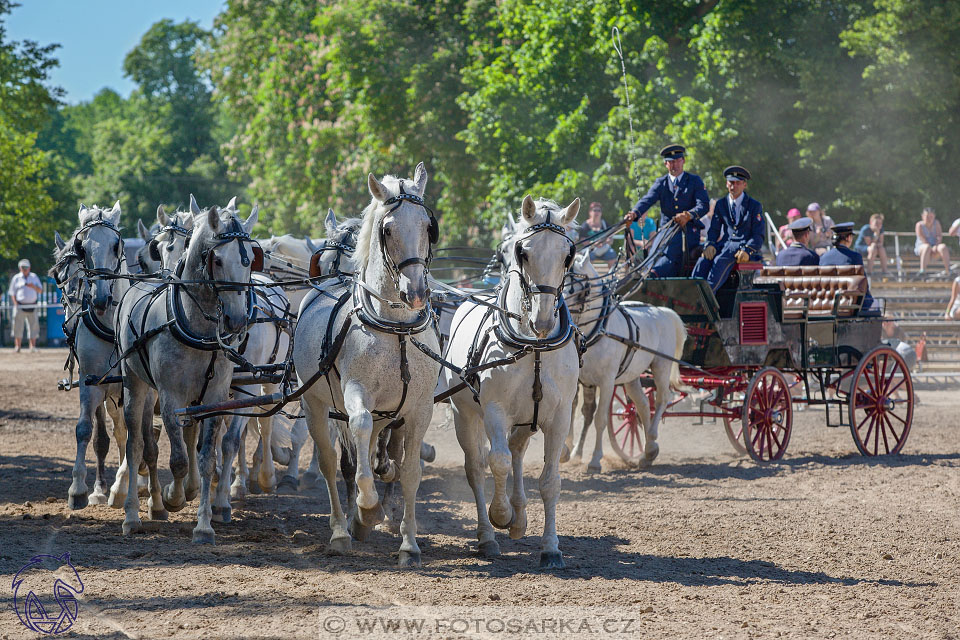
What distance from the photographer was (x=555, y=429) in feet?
22.1

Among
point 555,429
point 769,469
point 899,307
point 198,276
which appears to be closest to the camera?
point 555,429

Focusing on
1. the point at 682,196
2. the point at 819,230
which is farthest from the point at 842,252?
the point at 819,230

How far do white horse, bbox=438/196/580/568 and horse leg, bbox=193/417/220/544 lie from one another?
1.80 m

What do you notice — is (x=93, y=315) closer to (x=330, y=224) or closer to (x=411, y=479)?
(x=330, y=224)

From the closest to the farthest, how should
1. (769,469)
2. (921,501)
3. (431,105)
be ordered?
(921,501) < (769,469) < (431,105)

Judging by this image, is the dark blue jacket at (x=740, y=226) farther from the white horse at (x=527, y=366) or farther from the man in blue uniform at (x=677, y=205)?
the white horse at (x=527, y=366)

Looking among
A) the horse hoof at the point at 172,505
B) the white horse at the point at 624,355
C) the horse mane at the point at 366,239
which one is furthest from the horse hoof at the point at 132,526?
the white horse at the point at 624,355

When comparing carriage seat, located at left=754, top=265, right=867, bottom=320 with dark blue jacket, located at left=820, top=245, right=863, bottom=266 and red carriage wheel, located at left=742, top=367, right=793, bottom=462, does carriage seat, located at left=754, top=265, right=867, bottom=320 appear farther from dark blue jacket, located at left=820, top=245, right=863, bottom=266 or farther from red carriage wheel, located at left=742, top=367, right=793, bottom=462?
red carriage wheel, located at left=742, top=367, right=793, bottom=462

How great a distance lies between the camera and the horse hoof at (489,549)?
6922 millimetres

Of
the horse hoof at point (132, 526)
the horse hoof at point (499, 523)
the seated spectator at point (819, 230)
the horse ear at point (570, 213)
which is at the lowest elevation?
the horse hoof at point (132, 526)

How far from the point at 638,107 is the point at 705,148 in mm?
1674

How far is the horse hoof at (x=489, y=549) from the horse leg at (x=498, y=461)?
0.79 ft

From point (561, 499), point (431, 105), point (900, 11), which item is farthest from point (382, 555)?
point (431, 105)

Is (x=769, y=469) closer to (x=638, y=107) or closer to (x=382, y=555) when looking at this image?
(x=382, y=555)
